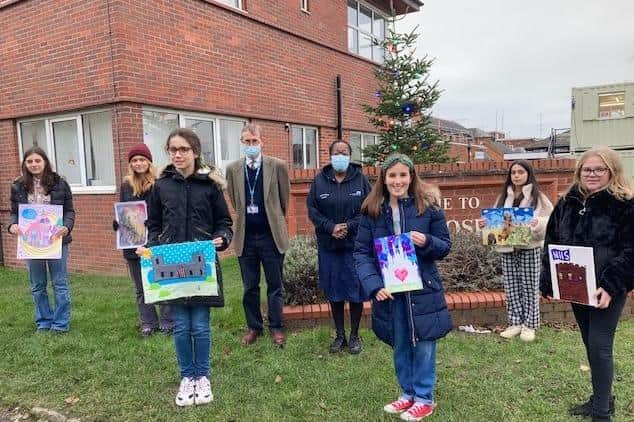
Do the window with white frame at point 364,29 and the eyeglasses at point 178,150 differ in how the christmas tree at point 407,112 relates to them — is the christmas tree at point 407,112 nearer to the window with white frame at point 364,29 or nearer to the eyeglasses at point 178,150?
the window with white frame at point 364,29

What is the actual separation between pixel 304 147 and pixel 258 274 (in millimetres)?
7858

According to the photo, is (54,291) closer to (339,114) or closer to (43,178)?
(43,178)

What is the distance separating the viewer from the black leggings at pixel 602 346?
2.98 metres

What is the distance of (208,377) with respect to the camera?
373cm

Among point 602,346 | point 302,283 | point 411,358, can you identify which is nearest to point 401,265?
point 411,358

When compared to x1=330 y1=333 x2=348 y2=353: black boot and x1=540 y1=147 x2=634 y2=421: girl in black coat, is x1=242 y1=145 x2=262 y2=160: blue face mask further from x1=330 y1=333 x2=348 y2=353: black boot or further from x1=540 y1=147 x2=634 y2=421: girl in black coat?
x1=540 y1=147 x2=634 y2=421: girl in black coat

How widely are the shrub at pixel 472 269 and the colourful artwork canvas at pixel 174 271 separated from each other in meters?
3.08

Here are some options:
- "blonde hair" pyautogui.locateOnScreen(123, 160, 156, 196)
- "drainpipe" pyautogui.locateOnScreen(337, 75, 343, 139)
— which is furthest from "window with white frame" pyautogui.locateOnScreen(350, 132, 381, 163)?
"blonde hair" pyautogui.locateOnScreen(123, 160, 156, 196)

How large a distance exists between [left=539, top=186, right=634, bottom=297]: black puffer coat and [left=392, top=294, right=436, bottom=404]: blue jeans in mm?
1083

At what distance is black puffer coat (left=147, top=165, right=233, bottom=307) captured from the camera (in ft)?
11.5

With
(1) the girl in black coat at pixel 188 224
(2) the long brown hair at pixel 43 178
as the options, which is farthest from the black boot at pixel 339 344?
(2) the long brown hair at pixel 43 178

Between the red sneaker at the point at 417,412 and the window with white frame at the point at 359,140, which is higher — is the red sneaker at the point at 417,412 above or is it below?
below

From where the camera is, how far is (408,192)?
3.18 m

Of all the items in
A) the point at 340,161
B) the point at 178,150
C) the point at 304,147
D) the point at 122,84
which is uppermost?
the point at 122,84
